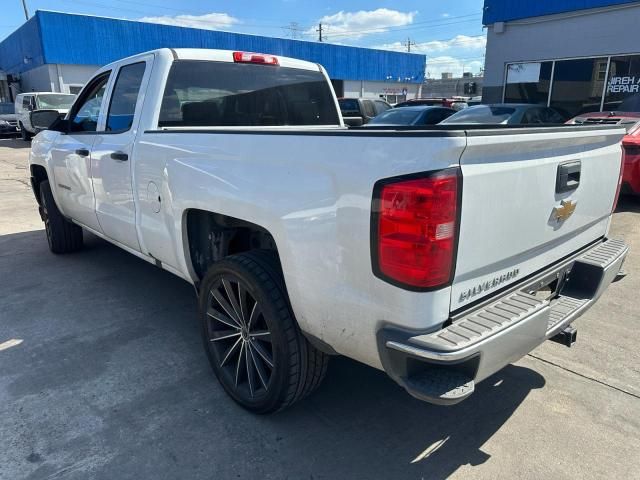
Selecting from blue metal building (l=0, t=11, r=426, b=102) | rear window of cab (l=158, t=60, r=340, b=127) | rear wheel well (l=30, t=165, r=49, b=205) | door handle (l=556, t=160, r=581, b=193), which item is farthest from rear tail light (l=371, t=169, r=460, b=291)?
blue metal building (l=0, t=11, r=426, b=102)

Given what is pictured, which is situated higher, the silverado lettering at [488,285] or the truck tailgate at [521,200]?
the truck tailgate at [521,200]

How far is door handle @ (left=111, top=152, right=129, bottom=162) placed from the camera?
11.3 feet

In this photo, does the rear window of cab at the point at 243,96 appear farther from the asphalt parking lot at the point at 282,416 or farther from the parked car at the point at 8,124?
the parked car at the point at 8,124

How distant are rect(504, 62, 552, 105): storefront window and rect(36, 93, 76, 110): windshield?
16.5 m

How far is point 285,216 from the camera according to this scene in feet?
Answer: 7.31

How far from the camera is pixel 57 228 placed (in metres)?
5.56

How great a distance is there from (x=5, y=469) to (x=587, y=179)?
3.29 m

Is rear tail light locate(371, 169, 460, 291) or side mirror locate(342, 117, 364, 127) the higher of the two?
side mirror locate(342, 117, 364, 127)

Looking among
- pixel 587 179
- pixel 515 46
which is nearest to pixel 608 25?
pixel 515 46

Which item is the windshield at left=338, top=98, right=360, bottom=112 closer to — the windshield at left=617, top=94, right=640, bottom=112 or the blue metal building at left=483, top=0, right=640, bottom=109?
the blue metal building at left=483, top=0, right=640, bottom=109

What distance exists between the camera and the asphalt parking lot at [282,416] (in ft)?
7.77

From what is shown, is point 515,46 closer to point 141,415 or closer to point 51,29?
point 141,415

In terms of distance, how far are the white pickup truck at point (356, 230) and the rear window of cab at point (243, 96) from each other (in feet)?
0.05

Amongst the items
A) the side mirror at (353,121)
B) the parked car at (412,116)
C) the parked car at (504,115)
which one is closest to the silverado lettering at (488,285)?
the side mirror at (353,121)
